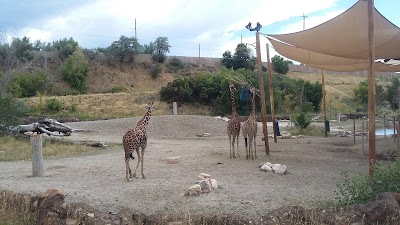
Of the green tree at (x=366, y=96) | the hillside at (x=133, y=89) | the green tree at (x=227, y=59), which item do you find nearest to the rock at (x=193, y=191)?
the hillside at (x=133, y=89)

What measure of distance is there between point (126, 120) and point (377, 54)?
16950mm

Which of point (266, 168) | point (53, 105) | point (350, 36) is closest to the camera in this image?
point (266, 168)

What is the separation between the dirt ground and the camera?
743 cm

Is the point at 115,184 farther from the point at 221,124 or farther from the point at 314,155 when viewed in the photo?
the point at 221,124

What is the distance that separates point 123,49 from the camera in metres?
68.2

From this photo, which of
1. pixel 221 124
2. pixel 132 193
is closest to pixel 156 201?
pixel 132 193

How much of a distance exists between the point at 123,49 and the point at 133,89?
898cm

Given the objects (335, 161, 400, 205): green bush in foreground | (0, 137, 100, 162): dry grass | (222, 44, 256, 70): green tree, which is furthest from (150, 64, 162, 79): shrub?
(335, 161, 400, 205): green bush in foreground

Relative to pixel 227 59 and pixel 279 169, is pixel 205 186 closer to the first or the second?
pixel 279 169

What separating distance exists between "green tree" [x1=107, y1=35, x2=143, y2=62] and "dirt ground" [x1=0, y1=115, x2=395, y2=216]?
5262cm

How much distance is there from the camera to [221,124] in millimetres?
27859

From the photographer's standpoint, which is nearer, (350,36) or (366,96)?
(350,36)

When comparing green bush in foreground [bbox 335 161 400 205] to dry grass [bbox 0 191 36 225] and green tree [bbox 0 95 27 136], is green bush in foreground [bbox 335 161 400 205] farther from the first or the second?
green tree [bbox 0 95 27 136]

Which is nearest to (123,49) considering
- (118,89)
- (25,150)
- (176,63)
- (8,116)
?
(176,63)
